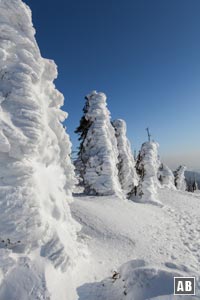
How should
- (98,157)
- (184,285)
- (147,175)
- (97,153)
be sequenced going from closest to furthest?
1. (184,285)
2. (98,157)
3. (97,153)
4. (147,175)

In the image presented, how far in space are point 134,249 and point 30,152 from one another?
533cm

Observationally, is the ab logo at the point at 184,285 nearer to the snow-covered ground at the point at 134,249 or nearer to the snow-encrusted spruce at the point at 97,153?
the snow-covered ground at the point at 134,249

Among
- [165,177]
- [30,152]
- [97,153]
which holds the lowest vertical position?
[165,177]

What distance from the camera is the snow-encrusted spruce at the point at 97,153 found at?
17141 millimetres

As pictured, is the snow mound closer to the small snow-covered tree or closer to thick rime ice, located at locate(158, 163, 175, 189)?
the small snow-covered tree

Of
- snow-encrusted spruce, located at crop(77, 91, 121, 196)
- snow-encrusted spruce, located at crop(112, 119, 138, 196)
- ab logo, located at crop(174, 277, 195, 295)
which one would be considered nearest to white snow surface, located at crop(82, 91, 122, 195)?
snow-encrusted spruce, located at crop(77, 91, 121, 196)

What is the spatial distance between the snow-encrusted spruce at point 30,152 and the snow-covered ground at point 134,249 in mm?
952

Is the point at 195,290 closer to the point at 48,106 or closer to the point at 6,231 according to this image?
the point at 6,231

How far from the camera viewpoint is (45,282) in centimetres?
482

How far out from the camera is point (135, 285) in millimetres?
5113

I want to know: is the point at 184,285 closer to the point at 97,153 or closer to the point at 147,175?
the point at 97,153

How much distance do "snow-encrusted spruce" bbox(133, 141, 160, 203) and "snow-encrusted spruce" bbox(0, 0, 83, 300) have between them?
11412mm

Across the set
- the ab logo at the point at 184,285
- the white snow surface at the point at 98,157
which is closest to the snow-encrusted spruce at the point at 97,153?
the white snow surface at the point at 98,157

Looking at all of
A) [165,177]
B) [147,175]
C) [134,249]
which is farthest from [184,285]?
[165,177]
